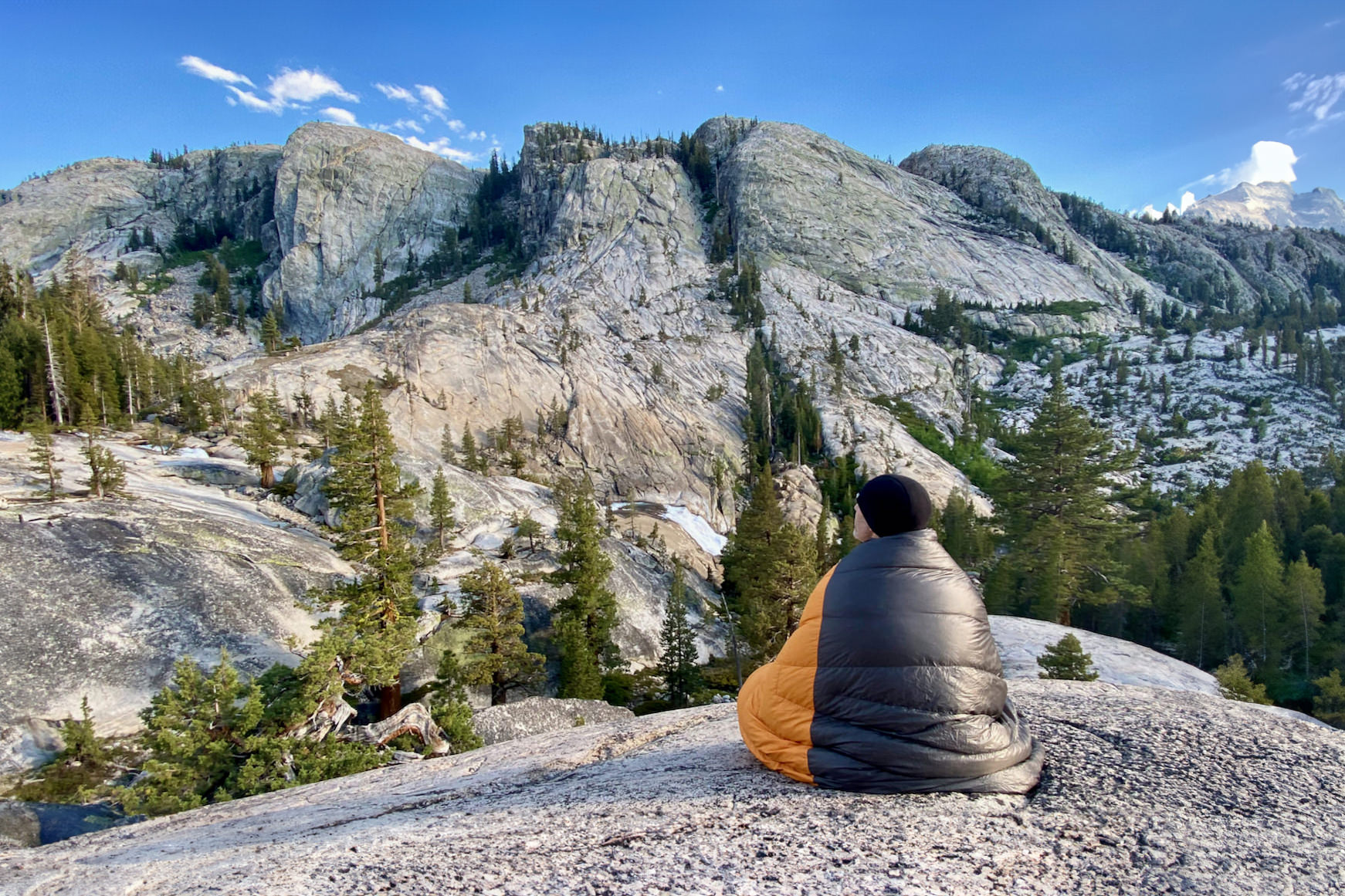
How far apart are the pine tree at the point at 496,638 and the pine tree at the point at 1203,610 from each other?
43.0 meters

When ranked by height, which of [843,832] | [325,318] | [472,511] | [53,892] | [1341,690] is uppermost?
[325,318]

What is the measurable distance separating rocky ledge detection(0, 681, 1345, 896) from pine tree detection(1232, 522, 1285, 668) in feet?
146

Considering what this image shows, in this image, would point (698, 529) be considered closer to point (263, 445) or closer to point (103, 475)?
point (263, 445)

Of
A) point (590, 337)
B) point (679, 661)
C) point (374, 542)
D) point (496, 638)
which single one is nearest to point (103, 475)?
point (374, 542)

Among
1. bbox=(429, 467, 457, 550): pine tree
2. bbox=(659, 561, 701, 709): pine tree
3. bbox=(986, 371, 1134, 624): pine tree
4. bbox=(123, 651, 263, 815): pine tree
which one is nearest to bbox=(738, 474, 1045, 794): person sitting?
bbox=(123, 651, 263, 815): pine tree

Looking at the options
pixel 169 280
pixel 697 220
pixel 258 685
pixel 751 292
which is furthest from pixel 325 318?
pixel 258 685

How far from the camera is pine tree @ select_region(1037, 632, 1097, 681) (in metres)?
17.1

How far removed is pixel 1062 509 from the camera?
3064 cm

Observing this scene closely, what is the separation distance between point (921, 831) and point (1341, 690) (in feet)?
127

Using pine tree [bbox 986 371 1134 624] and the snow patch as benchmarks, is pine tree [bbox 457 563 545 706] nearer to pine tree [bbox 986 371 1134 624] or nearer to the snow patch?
pine tree [bbox 986 371 1134 624]

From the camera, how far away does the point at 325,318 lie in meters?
154

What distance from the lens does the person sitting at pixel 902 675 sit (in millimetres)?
3834

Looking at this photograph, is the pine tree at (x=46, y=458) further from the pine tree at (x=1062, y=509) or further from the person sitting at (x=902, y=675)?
the pine tree at (x=1062, y=509)

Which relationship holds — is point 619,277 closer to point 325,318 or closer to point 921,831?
point 325,318
